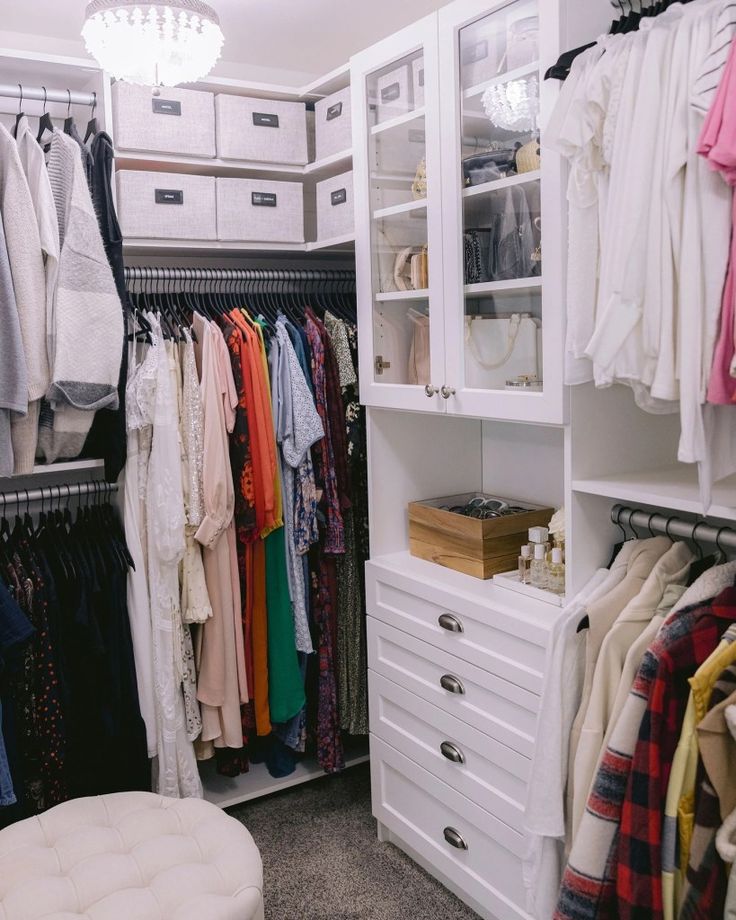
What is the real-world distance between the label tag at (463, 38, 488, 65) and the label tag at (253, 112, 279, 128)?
788mm

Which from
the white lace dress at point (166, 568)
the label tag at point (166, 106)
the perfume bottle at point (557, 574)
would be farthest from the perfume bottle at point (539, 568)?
the label tag at point (166, 106)

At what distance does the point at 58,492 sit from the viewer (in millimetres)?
2584

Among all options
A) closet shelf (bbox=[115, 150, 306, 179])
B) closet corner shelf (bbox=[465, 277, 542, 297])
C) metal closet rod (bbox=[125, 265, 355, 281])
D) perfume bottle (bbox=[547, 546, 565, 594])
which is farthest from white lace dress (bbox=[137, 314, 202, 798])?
perfume bottle (bbox=[547, 546, 565, 594])

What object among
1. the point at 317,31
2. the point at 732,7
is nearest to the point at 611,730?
the point at 732,7

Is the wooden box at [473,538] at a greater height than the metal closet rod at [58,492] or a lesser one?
lesser

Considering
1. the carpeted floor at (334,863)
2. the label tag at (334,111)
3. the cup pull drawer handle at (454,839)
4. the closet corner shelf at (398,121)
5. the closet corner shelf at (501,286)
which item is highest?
the label tag at (334,111)

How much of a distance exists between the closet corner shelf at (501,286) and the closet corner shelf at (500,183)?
213 millimetres

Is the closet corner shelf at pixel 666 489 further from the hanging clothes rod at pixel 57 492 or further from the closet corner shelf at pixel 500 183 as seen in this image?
the hanging clothes rod at pixel 57 492

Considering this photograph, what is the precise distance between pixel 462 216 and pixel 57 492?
4.53 ft

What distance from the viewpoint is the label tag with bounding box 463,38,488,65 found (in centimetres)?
210

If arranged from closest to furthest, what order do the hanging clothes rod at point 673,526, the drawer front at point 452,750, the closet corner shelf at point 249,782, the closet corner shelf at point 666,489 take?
the closet corner shelf at point 666,489
the hanging clothes rod at point 673,526
the drawer front at point 452,750
the closet corner shelf at point 249,782

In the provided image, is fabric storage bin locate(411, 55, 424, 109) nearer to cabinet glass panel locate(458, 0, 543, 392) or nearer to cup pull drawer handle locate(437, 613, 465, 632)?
cabinet glass panel locate(458, 0, 543, 392)

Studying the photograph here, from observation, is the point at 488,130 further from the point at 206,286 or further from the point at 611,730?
the point at 611,730

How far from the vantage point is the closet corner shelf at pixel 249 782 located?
289 centimetres
